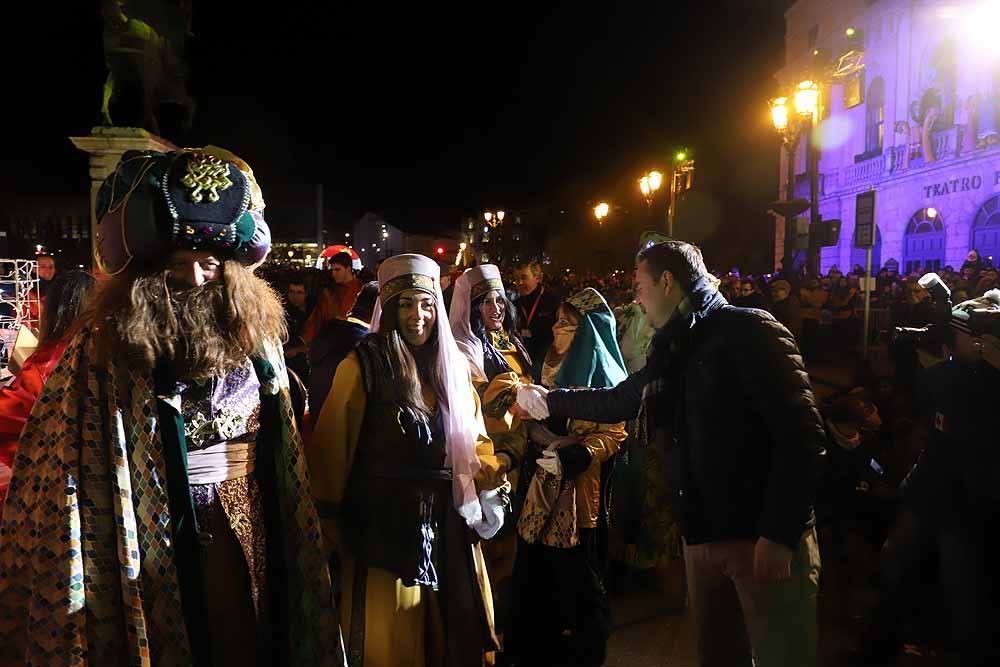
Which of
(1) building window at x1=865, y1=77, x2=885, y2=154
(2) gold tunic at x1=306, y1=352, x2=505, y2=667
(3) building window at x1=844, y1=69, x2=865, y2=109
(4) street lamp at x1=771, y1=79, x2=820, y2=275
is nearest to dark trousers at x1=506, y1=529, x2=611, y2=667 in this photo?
(2) gold tunic at x1=306, y1=352, x2=505, y2=667

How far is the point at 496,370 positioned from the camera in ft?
15.8

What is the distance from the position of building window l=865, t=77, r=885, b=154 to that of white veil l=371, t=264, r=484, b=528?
1242 inches

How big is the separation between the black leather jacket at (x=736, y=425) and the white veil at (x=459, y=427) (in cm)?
86

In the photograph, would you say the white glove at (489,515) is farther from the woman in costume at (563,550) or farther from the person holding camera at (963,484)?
the person holding camera at (963,484)

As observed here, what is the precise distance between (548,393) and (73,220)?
3717cm

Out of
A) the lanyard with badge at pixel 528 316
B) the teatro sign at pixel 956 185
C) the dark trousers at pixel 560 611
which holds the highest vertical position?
the teatro sign at pixel 956 185

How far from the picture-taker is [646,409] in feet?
9.83

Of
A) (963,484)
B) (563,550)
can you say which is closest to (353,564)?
(563,550)

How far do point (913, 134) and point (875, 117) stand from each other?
11.8 feet

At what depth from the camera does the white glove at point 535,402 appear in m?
3.44

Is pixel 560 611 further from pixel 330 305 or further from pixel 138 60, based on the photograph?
pixel 138 60

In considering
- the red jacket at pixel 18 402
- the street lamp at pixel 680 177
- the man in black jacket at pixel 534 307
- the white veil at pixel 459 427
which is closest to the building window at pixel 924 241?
the street lamp at pixel 680 177

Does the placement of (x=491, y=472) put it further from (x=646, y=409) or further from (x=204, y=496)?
(x=204, y=496)

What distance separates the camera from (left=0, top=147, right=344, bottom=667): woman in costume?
6.51ft
